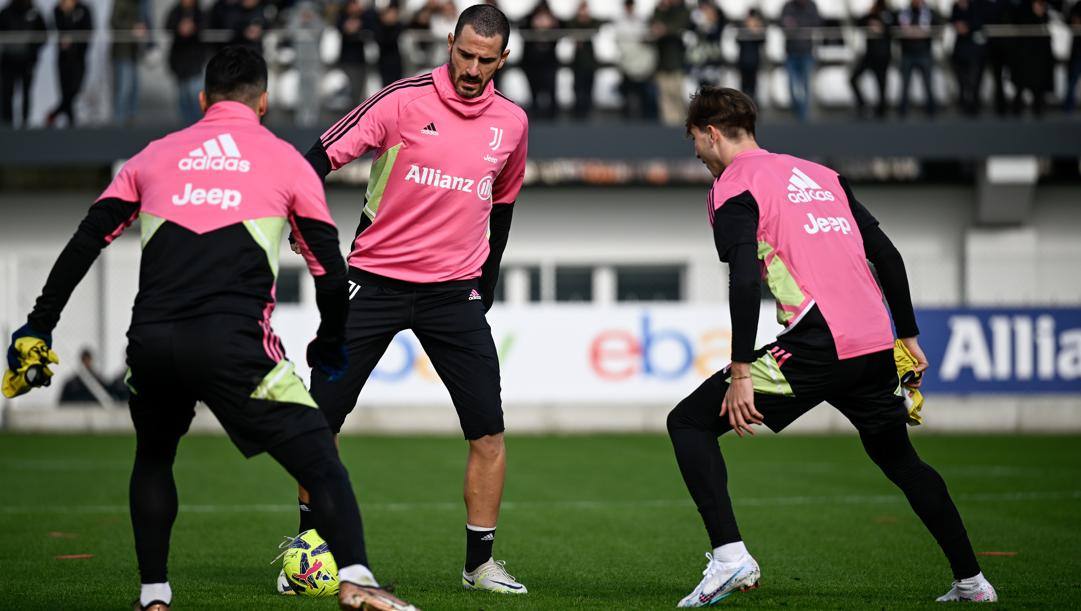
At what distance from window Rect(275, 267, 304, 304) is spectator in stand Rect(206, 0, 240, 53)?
4.16 metres

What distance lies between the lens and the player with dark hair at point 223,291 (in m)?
4.77

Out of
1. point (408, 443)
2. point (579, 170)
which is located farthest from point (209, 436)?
point (579, 170)

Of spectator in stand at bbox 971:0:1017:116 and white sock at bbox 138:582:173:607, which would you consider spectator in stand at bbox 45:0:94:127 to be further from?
white sock at bbox 138:582:173:607

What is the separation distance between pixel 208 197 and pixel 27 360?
2.74 ft

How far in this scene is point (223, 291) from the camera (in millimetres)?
4812

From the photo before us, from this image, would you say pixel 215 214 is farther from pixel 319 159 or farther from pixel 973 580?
pixel 973 580

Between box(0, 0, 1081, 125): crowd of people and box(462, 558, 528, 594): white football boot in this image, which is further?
box(0, 0, 1081, 125): crowd of people

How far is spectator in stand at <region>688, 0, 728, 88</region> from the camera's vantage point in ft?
71.3

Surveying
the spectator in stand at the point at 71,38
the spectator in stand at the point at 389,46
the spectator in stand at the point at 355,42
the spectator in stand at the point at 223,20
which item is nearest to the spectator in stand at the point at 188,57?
the spectator in stand at the point at 223,20

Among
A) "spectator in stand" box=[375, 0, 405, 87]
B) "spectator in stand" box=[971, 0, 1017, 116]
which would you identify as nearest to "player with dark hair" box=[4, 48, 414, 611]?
"spectator in stand" box=[375, 0, 405, 87]

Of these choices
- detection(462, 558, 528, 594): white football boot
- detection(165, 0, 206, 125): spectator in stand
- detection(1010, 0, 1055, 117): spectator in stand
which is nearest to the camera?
detection(462, 558, 528, 594): white football boot

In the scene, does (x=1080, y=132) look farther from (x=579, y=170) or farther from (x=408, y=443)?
(x=408, y=443)

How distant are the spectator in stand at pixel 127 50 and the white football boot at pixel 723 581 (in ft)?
59.3

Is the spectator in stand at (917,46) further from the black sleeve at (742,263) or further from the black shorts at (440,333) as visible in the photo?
the black sleeve at (742,263)
